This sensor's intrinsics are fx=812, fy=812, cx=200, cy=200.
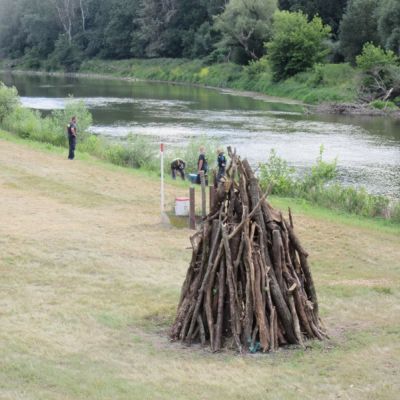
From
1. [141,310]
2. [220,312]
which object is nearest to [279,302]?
[220,312]

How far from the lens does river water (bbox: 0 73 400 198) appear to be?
3812cm

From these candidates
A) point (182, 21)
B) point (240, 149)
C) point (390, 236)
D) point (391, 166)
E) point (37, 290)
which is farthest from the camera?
point (182, 21)

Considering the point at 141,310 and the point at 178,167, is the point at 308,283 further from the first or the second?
the point at 178,167

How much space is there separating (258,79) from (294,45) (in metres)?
5.76

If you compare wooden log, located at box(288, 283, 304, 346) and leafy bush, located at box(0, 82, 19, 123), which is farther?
leafy bush, located at box(0, 82, 19, 123)

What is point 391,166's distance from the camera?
37.0 metres

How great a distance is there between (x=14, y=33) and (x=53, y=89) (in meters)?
65.1

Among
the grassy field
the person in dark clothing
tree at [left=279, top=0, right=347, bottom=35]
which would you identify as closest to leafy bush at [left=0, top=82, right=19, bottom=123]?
the person in dark clothing

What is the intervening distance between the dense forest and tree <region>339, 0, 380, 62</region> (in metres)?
0.09

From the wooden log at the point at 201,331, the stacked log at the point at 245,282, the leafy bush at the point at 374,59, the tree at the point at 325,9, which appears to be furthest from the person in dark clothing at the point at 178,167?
the tree at the point at 325,9

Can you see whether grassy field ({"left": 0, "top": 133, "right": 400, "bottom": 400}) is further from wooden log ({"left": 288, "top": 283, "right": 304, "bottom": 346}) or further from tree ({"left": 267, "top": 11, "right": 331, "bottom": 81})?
tree ({"left": 267, "top": 11, "right": 331, "bottom": 81})

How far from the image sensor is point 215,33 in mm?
105875

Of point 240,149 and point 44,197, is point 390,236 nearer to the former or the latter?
point 44,197

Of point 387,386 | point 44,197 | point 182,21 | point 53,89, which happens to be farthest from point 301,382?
point 182,21
